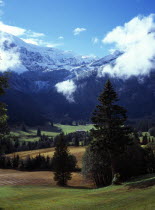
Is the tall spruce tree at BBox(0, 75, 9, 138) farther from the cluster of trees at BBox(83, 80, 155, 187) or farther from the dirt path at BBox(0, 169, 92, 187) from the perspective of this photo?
the dirt path at BBox(0, 169, 92, 187)

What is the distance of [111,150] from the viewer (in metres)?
46.0

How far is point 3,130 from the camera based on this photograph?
28.0m

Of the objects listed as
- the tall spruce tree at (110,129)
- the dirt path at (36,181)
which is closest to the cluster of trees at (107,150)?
the tall spruce tree at (110,129)

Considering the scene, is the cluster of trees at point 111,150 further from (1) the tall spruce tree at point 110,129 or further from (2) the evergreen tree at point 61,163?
(2) the evergreen tree at point 61,163

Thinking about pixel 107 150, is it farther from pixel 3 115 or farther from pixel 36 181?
pixel 36 181

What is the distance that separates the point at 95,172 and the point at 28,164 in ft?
245

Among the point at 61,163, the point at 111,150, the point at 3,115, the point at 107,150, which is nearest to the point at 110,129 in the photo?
the point at 111,150

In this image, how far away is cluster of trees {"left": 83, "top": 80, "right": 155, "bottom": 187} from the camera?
45.9m

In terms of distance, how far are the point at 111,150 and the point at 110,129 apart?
13.4 ft

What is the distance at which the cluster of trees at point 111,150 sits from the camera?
45906 millimetres

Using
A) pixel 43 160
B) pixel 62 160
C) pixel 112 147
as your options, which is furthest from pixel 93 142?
pixel 43 160

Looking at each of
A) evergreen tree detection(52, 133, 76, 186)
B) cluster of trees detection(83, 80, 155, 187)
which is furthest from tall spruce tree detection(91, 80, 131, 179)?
evergreen tree detection(52, 133, 76, 186)

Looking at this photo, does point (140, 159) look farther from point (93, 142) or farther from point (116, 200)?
point (116, 200)

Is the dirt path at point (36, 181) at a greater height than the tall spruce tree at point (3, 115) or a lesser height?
lesser
